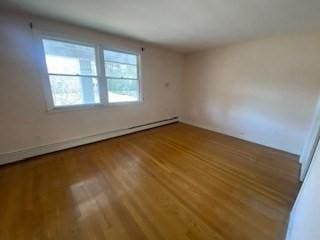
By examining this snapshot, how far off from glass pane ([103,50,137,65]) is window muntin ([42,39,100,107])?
303 mm

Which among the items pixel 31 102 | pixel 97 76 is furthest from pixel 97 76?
pixel 31 102

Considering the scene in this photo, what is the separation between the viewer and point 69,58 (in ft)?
9.24

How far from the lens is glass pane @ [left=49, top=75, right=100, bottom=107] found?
2.76 m

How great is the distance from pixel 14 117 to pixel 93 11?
7.03 feet

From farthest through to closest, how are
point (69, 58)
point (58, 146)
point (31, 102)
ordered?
point (58, 146) → point (69, 58) → point (31, 102)

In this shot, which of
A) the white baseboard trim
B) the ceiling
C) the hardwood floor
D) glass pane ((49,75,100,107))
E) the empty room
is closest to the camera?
the hardwood floor

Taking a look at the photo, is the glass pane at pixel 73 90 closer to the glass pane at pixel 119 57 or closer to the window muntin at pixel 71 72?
the window muntin at pixel 71 72

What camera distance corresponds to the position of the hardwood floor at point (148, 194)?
4.58 feet

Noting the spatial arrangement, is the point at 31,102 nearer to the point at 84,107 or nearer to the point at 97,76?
the point at 84,107

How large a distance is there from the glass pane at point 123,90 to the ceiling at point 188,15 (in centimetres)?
107

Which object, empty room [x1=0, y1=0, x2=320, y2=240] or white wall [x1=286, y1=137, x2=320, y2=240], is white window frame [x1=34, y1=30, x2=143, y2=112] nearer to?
empty room [x1=0, y1=0, x2=320, y2=240]

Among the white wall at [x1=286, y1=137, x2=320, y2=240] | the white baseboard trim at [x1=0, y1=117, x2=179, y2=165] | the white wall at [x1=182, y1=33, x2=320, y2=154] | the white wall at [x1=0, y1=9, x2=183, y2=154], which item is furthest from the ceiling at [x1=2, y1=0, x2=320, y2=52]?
the white baseboard trim at [x1=0, y1=117, x2=179, y2=165]

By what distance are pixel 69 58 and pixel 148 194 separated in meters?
2.83

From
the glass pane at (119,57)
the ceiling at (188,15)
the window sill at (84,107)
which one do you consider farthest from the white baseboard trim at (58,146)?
the ceiling at (188,15)
